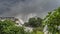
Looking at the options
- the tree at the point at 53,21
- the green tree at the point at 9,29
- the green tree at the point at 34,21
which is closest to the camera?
the tree at the point at 53,21

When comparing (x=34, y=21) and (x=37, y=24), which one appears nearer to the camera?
(x=37, y=24)

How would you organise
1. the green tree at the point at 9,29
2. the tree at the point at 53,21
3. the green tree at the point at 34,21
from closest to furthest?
the tree at the point at 53,21 < the green tree at the point at 9,29 < the green tree at the point at 34,21

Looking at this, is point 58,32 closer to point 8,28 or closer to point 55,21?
point 55,21

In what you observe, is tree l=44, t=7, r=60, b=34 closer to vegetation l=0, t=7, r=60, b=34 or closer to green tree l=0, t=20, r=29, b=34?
vegetation l=0, t=7, r=60, b=34

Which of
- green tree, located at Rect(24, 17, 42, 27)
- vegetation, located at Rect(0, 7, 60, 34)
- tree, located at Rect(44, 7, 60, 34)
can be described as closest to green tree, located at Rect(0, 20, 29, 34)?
vegetation, located at Rect(0, 7, 60, 34)

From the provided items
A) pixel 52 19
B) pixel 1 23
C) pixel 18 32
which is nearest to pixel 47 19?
pixel 52 19

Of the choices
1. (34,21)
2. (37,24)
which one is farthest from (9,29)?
(34,21)

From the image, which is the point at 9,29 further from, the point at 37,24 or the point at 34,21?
the point at 34,21

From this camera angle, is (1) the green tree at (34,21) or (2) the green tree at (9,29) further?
(1) the green tree at (34,21)

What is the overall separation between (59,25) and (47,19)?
46.0 inches

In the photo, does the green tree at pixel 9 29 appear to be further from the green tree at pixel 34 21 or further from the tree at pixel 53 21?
the green tree at pixel 34 21

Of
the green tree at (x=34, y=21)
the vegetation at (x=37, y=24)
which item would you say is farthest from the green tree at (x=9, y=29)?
the green tree at (x=34, y=21)

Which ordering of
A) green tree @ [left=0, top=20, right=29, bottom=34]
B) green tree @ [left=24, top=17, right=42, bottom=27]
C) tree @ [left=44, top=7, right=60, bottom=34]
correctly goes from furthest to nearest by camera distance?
green tree @ [left=24, top=17, right=42, bottom=27], green tree @ [left=0, top=20, right=29, bottom=34], tree @ [left=44, top=7, right=60, bottom=34]

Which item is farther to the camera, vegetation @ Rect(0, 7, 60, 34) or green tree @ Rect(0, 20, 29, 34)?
green tree @ Rect(0, 20, 29, 34)
